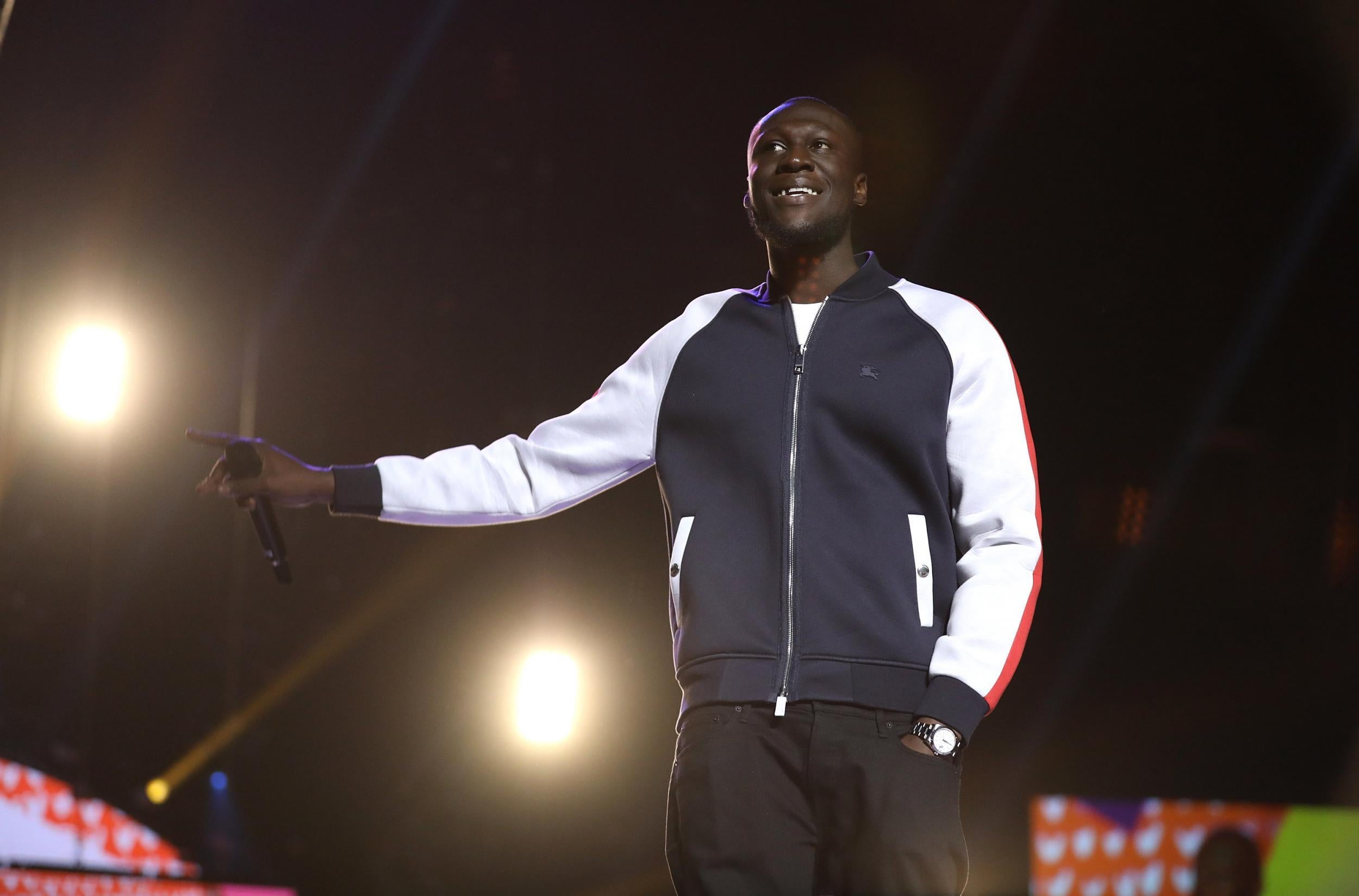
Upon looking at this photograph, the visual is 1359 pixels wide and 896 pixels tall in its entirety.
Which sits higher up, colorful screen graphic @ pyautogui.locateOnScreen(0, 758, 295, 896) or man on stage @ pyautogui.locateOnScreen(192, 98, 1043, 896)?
man on stage @ pyautogui.locateOnScreen(192, 98, 1043, 896)

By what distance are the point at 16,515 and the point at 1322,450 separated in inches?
179

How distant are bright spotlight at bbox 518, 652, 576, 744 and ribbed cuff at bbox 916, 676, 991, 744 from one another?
258cm

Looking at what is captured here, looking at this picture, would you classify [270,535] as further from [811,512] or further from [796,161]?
[796,161]

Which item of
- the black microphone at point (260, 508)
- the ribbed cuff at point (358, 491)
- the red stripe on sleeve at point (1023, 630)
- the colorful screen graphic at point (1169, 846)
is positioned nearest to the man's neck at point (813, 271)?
the red stripe on sleeve at point (1023, 630)

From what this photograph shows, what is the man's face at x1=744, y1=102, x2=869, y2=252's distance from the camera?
177cm

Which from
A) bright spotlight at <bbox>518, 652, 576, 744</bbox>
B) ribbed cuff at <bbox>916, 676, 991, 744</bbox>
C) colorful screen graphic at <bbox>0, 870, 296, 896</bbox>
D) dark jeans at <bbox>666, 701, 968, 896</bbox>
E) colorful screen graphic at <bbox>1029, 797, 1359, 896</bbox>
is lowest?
colorful screen graphic at <bbox>1029, 797, 1359, 896</bbox>

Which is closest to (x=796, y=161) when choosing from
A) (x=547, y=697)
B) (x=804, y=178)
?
(x=804, y=178)

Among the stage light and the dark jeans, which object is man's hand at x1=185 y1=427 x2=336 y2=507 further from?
the stage light

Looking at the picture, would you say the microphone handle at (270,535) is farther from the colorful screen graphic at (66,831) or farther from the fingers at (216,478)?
the colorful screen graphic at (66,831)

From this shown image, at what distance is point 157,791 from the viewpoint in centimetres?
374

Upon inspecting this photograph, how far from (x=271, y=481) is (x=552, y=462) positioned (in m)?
0.40

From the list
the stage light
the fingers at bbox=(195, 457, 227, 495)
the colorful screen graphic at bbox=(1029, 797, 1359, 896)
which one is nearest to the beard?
the fingers at bbox=(195, 457, 227, 495)

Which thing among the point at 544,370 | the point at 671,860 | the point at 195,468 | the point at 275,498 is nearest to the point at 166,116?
the point at 195,468

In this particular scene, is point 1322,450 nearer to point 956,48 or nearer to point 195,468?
point 956,48
